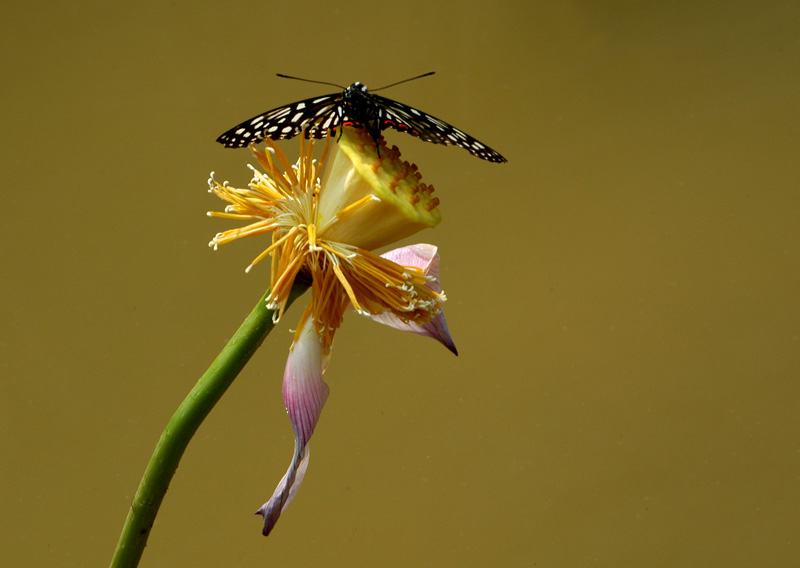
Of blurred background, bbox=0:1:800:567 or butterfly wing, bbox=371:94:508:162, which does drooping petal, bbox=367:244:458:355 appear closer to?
butterfly wing, bbox=371:94:508:162

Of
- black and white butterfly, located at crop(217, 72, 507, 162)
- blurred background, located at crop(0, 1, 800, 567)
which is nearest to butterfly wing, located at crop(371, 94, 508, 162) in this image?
black and white butterfly, located at crop(217, 72, 507, 162)

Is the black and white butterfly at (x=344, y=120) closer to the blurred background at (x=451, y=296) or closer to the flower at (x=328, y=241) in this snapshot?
the flower at (x=328, y=241)

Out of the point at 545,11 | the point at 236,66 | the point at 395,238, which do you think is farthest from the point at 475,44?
the point at 395,238

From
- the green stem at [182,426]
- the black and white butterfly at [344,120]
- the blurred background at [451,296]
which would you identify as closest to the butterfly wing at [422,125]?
the black and white butterfly at [344,120]

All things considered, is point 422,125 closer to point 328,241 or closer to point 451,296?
point 328,241

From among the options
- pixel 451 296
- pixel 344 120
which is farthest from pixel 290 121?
pixel 451 296

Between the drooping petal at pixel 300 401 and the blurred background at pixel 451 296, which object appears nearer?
the drooping petal at pixel 300 401
